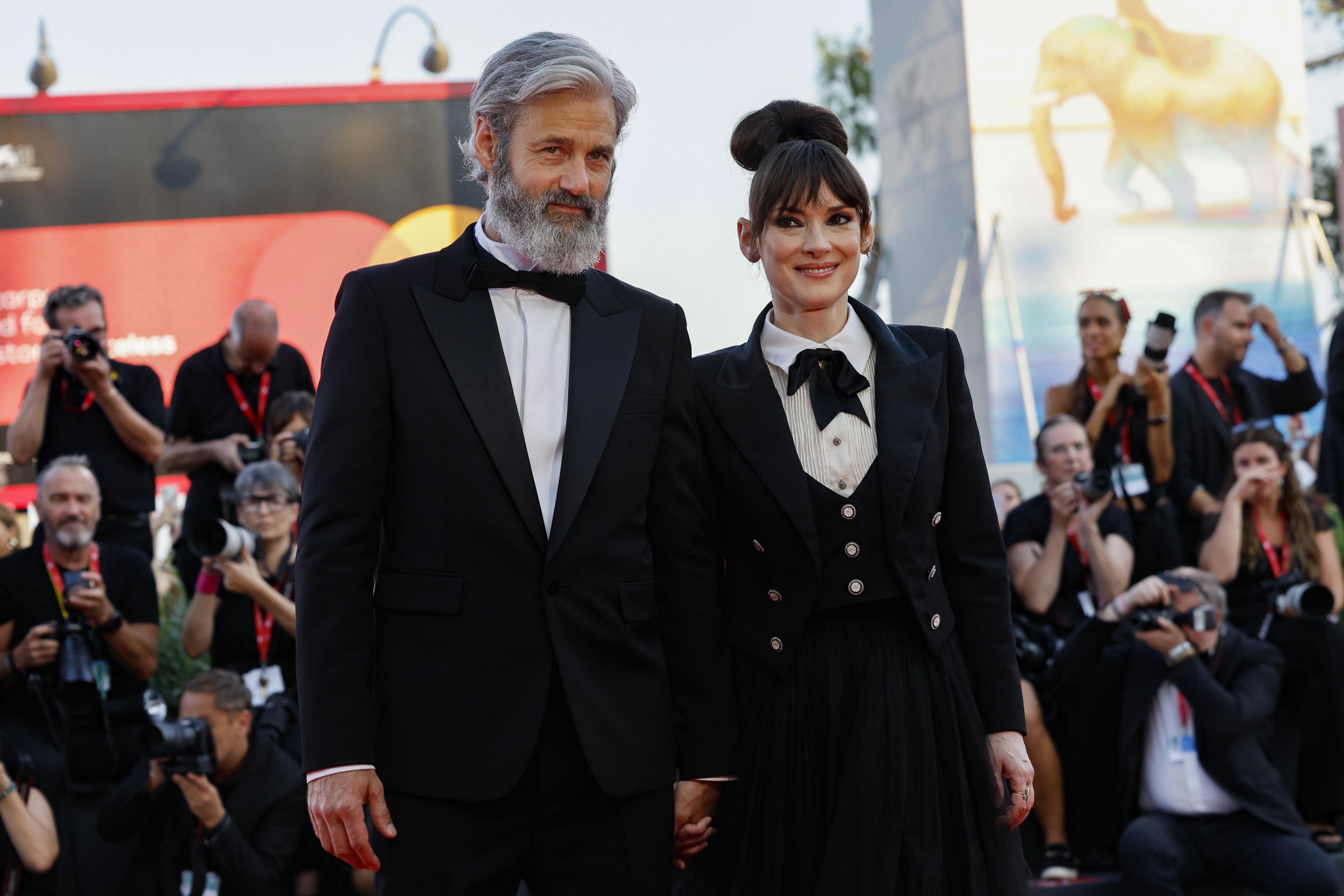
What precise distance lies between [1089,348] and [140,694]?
397cm

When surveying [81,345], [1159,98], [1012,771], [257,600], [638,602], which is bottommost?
[1012,771]

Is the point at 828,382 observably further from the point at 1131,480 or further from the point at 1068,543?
the point at 1131,480

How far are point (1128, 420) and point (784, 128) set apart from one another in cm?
345

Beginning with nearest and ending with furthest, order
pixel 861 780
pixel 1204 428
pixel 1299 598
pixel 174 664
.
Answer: pixel 861 780
pixel 1299 598
pixel 1204 428
pixel 174 664

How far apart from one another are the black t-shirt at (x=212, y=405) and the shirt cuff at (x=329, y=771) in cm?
356

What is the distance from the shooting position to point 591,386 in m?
2.12

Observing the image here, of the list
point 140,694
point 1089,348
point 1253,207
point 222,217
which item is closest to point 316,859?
point 140,694

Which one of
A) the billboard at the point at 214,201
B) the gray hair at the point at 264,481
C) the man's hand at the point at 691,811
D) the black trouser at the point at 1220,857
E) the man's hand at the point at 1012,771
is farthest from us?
the billboard at the point at 214,201

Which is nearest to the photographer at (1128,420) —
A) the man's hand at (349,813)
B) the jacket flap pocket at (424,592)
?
the jacket flap pocket at (424,592)

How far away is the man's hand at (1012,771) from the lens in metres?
2.32

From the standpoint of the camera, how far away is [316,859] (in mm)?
4496

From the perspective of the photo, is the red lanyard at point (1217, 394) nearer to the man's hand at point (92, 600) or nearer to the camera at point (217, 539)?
the camera at point (217, 539)

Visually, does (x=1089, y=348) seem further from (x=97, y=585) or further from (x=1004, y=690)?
(x=97, y=585)

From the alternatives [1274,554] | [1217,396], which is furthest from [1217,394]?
[1274,554]
